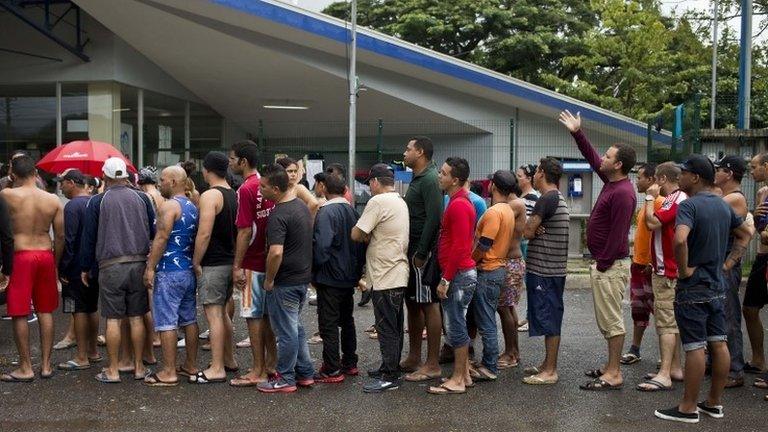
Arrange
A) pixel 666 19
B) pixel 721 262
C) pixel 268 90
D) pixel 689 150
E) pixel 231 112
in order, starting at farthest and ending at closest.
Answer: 1. pixel 666 19
2. pixel 231 112
3. pixel 268 90
4. pixel 689 150
5. pixel 721 262

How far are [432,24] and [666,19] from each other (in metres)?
8.54

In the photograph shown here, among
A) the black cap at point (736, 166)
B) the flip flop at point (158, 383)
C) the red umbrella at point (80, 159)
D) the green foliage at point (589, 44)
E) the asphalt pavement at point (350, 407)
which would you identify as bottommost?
the asphalt pavement at point (350, 407)

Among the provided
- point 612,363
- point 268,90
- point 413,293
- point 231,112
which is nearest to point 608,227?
point 612,363

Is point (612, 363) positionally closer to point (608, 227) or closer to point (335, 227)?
point (608, 227)

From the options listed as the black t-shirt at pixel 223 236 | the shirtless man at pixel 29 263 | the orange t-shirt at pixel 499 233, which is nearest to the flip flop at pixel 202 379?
the black t-shirt at pixel 223 236

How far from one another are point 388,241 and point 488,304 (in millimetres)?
1039

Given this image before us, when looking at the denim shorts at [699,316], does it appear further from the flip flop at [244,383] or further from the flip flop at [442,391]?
the flip flop at [244,383]

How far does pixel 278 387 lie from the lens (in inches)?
266

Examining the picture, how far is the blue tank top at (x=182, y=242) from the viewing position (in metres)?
6.93

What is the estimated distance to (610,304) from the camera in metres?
6.85

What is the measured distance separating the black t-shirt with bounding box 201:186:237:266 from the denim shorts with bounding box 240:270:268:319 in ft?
1.00

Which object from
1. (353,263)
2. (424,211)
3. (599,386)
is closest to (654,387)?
(599,386)

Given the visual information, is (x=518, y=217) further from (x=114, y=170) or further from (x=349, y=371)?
(x=114, y=170)

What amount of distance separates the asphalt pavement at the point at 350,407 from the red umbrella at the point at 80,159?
12.5 feet
